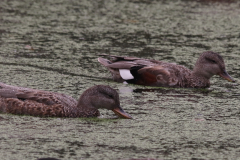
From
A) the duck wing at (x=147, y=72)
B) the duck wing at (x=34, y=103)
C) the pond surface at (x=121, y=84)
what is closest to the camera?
the pond surface at (x=121, y=84)

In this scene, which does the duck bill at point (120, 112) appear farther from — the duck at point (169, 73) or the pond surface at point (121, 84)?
the duck at point (169, 73)

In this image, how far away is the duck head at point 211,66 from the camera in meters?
7.16

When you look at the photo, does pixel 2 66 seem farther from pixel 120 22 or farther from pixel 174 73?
pixel 120 22

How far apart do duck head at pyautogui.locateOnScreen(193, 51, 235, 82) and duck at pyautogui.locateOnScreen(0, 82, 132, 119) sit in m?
1.97

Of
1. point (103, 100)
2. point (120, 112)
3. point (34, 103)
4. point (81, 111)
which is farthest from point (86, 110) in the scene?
point (34, 103)

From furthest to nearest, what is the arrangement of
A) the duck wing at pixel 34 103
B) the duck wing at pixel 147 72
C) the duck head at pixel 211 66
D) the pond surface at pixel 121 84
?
1. the duck head at pixel 211 66
2. the duck wing at pixel 147 72
3. the duck wing at pixel 34 103
4. the pond surface at pixel 121 84

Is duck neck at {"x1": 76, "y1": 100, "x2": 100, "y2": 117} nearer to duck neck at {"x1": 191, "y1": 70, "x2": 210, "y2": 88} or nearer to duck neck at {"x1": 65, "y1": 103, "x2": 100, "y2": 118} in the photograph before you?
duck neck at {"x1": 65, "y1": 103, "x2": 100, "y2": 118}

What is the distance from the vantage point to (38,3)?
1198cm

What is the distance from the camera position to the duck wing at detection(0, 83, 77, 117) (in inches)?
215

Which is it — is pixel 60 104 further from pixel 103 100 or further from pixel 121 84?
pixel 121 84

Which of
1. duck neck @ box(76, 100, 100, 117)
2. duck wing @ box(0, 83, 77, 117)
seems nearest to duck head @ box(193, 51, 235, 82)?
duck neck @ box(76, 100, 100, 117)

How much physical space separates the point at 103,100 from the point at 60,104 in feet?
1.35

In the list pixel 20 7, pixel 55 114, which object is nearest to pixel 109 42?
pixel 20 7

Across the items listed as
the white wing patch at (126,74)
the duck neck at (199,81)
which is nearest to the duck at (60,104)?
the white wing patch at (126,74)
